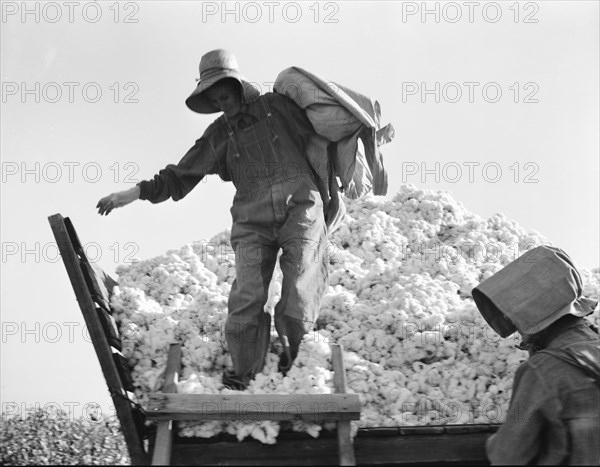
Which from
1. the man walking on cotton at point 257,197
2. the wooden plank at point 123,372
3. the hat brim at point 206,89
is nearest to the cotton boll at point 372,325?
the wooden plank at point 123,372

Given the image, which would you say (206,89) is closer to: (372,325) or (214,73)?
(214,73)

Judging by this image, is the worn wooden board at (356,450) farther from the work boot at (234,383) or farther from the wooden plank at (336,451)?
the work boot at (234,383)

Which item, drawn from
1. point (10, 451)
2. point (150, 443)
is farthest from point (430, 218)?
point (10, 451)

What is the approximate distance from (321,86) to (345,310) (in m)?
1.31

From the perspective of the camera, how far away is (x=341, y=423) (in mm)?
3941

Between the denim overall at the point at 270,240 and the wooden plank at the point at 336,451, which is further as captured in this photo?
the denim overall at the point at 270,240

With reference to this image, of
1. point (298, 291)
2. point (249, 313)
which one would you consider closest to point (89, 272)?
point (249, 313)

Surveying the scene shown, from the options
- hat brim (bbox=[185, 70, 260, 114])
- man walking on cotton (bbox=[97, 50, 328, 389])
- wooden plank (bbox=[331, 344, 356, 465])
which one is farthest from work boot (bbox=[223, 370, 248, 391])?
hat brim (bbox=[185, 70, 260, 114])

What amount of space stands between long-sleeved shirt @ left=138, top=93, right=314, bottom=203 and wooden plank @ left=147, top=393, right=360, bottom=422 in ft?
4.45

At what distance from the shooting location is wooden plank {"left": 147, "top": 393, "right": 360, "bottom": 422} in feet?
12.9

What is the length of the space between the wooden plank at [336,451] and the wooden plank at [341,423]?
0.13m

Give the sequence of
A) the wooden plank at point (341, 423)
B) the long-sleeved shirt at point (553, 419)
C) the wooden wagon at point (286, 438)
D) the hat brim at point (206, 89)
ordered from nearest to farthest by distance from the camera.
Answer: the long-sleeved shirt at point (553, 419), the wooden plank at point (341, 423), the wooden wagon at point (286, 438), the hat brim at point (206, 89)

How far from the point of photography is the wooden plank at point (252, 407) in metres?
3.92

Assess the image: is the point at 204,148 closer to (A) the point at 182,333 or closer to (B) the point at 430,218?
(A) the point at 182,333
